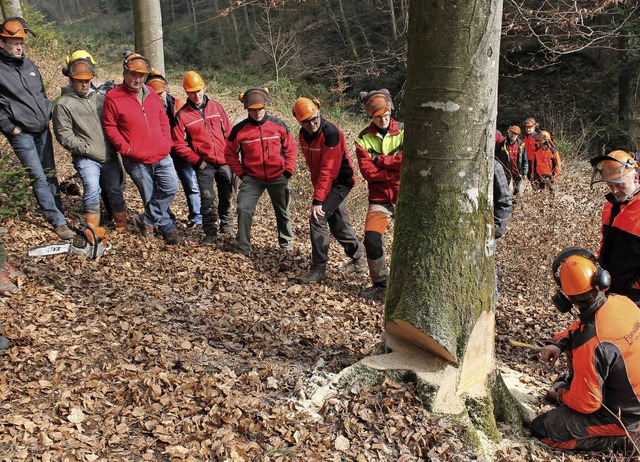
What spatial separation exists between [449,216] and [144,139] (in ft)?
14.0

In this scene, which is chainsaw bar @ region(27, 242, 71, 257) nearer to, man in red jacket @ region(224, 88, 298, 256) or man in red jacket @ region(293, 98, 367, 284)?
man in red jacket @ region(224, 88, 298, 256)

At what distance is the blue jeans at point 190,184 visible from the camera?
6805 millimetres

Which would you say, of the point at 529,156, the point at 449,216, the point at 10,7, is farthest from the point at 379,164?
the point at 529,156

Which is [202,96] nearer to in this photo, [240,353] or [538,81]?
[240,353]

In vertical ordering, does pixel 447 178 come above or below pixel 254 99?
below

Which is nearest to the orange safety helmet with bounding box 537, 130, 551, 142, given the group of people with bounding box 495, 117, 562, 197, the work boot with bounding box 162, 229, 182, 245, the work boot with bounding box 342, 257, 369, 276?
the group of people with bounding box 495, 117, 562, 197

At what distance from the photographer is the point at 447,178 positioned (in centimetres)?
304

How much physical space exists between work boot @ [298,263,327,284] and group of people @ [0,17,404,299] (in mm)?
12

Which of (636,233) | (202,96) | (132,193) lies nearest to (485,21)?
(636,233)

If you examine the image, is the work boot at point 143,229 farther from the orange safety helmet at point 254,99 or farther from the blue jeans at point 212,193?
the orange safety helmet at point 254,99

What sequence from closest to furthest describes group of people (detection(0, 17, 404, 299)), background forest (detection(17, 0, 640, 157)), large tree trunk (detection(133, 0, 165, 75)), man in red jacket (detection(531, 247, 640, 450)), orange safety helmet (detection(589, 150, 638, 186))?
man in red jacket (detection(531, 247, 640, 450))
orange safety helmet (detection(589, 150, 638, 186))
group of people (detection(0, 17, 404, 299))
large tree trunk (detection(133, 0, 165, 75))
background forest (detection(17, 0, 640, 157))

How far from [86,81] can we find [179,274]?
8.23 ft

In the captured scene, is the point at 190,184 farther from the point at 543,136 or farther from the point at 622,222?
the point at 543,136

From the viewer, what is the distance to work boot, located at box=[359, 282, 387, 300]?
5.76m
